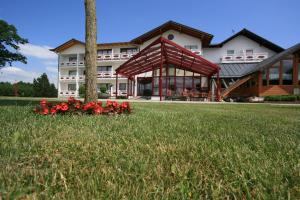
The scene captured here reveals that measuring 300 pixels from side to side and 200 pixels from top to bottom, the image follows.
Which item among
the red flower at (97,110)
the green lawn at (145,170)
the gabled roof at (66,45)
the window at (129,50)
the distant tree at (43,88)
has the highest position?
the gabled roof at (66,45)

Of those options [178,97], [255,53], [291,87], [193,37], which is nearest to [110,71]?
[193,37]

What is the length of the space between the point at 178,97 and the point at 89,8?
19.6 meters

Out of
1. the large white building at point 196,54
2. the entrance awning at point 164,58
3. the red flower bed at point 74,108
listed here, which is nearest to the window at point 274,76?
the large white building at point 196,54

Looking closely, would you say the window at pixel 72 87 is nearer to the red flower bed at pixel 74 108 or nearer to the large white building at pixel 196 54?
the large white building at pixel 196 54

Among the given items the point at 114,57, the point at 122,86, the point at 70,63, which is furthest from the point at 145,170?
the point at 70,63

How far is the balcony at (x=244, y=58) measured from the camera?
33.6 meters

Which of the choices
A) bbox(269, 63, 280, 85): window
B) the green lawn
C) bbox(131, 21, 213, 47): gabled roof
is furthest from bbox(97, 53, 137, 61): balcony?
the green lawn

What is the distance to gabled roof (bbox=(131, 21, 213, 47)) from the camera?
32781 millimetres

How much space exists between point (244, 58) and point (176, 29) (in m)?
11.0

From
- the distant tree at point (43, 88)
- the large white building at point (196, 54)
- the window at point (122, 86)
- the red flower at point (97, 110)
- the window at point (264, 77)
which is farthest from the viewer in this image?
the distant tree at point (43, 88)

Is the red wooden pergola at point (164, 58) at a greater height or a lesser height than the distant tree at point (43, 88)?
greater

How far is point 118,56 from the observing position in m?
39.0

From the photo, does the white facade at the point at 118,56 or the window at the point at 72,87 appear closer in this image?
the white facade at the point at 118,56

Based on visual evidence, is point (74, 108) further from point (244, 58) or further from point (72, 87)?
point (72, 87)
